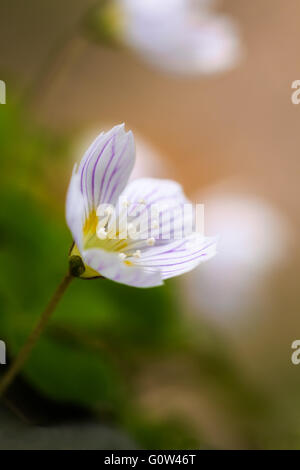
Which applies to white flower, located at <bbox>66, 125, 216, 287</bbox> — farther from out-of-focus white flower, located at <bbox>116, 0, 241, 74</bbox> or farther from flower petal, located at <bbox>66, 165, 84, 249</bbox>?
out-of-focus white flower, located at <bbox>116, 0, 241, 74</bbox>

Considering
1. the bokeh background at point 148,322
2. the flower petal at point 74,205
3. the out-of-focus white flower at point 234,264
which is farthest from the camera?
the out-of-focus white flower at point 234,264

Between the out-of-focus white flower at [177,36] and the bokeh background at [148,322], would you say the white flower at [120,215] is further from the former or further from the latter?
the out-of-focus white flower at [177,36]

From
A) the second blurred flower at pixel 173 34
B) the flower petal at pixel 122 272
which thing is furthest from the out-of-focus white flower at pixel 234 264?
the flower petal at pixel 122 272

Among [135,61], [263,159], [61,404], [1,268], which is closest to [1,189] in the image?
[1,268]

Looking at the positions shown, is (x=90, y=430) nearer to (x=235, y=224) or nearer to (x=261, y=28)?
(x=235, y=224)
